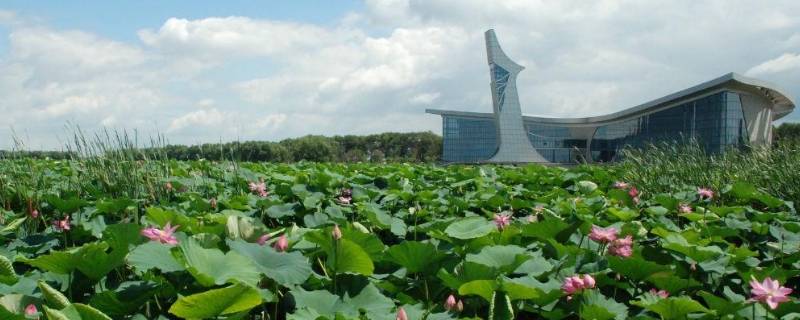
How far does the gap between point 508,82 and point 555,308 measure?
207ft

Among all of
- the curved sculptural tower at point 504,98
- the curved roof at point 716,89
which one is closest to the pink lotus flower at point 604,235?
the curved roof at point 716,89

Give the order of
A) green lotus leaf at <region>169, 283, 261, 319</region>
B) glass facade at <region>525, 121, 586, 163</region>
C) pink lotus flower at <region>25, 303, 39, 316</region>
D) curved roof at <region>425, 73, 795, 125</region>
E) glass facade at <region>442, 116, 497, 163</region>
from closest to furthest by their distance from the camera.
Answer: green lotus leaf at <region>169, 283, 261, 319</region>
pink lotus flower at <region>25, 303, 39, 316</region>
curved roof at <region>425, 73, 795, 125</region>
glass facade at <region>525, 121, 586, 163</region>
glass facade at <region>442, 116, 497, 163</region>

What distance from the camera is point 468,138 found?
2876 inches

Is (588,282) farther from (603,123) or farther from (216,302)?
(603,123)

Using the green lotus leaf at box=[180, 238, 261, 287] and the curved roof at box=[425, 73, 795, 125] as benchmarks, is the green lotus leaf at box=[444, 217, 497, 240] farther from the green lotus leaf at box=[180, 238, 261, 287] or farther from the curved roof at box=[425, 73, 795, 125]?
the curved roof at box=[425, 73, 795, 125]

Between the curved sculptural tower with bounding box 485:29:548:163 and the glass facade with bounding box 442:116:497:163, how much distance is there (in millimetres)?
6485

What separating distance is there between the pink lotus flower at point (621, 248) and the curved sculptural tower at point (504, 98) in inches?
2428

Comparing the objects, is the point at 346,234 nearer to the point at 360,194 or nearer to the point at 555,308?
the point at 555,308

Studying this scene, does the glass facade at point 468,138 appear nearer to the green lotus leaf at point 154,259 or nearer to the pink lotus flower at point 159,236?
the pink lotus flower at point 159,236

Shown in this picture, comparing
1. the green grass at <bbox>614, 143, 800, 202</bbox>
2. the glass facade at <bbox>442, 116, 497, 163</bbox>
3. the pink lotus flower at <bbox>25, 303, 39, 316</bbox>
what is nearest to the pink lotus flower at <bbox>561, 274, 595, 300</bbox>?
the pink lotus flower at <bbox>25, 303, 39, 316</bbox>

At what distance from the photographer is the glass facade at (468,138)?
236 feet

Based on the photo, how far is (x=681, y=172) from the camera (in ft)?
24.0

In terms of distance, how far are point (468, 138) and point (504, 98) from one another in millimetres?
10351

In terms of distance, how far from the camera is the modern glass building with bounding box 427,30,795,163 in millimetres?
44188
